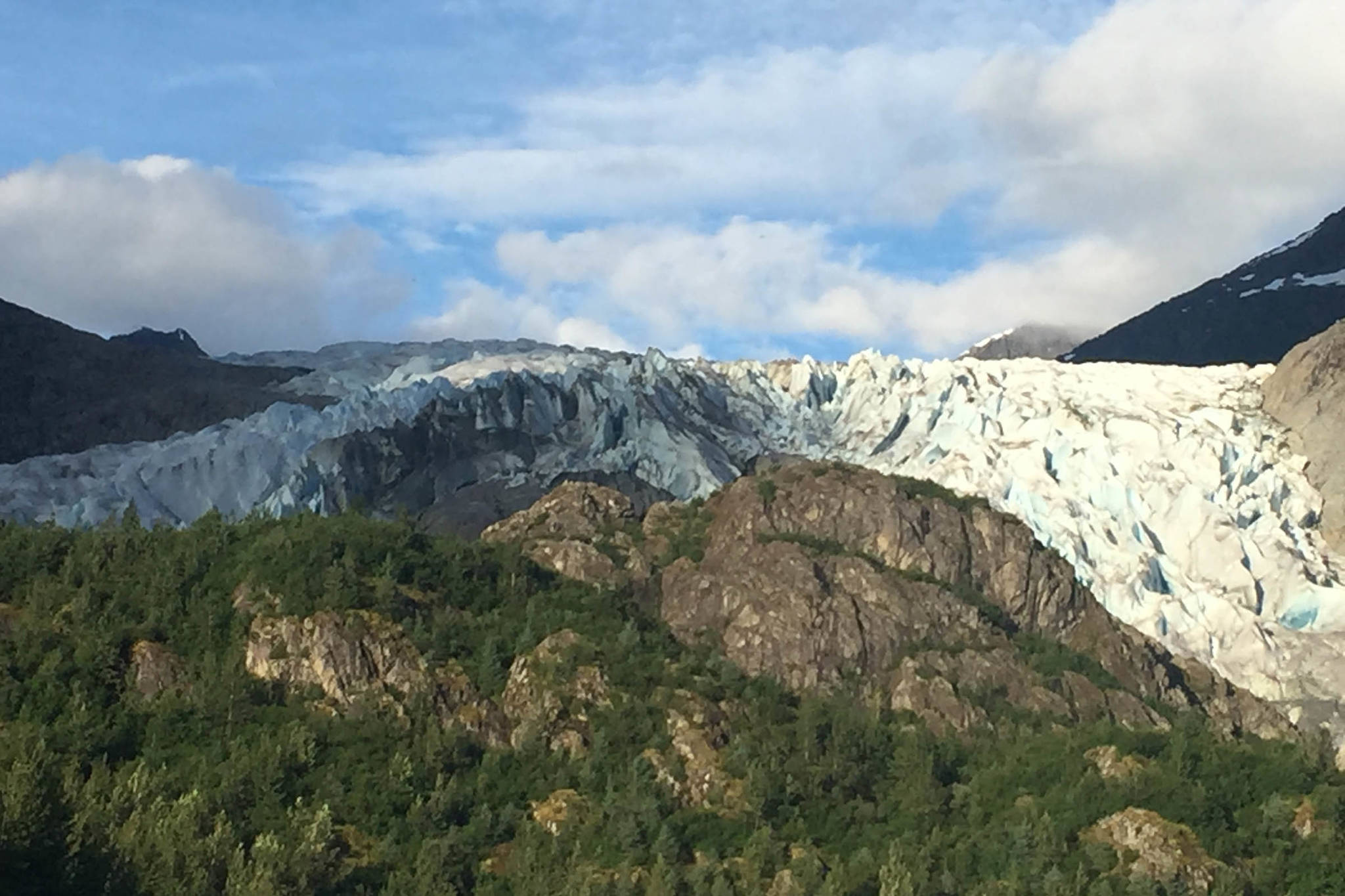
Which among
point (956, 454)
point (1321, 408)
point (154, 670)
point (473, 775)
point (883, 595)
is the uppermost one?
point (1321, 408)

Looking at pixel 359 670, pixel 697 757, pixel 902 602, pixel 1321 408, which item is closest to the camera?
pixel 697 757

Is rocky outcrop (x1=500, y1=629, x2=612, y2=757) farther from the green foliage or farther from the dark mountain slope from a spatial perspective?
the dark mountain slope

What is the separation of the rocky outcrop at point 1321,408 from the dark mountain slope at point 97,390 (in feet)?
242

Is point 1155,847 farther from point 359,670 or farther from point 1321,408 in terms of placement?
point 1321,408

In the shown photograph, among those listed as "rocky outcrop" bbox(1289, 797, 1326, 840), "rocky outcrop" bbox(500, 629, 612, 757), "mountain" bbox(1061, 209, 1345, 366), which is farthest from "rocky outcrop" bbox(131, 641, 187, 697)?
"mountain" bbox(1061, 209, 1345, 366)

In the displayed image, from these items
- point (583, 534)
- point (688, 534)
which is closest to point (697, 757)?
point (583, 534)

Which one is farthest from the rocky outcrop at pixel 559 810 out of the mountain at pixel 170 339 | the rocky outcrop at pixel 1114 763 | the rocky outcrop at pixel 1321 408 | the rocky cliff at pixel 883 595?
the mountain at pixel 170 339

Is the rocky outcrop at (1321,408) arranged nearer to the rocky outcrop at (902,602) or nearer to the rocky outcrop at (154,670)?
the rocky outcrop at (902,602)

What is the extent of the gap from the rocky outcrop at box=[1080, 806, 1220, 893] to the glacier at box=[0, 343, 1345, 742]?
131ft

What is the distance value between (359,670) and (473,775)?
20.3 feet

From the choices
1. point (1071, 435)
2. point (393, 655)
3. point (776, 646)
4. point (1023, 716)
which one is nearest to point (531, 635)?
point (393, 655)

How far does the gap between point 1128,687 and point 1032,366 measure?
58.3m

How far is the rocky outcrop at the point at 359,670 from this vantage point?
6231cm

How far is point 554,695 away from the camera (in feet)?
211
